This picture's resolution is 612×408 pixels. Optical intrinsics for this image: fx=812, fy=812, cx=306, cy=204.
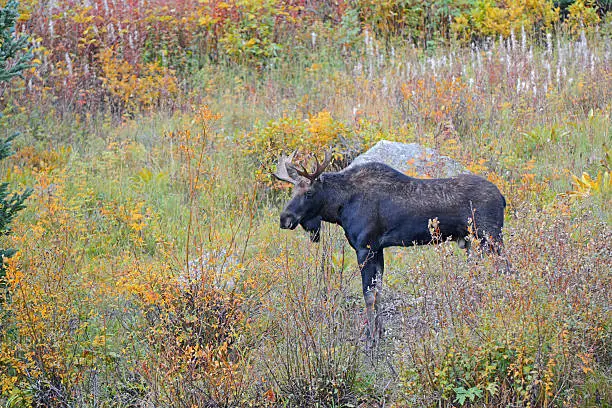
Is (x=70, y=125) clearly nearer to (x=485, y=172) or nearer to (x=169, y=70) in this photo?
(x=169, y=70)

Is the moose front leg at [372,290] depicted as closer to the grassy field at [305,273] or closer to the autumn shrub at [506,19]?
the grassy field at [305,273]

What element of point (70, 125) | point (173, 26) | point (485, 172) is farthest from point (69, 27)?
point (485, 172)

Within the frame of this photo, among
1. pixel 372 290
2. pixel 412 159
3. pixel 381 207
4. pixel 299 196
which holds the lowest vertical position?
pixel 372 290

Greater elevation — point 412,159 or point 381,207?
point 381,207

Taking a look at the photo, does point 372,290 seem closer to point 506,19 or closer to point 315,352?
point 315,352

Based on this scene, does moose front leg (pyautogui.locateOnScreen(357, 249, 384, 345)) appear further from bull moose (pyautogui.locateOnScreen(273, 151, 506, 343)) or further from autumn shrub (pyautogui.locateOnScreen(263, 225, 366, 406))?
autumn shrub (pyautogui.locateOnScreen(263, 225, 366, 406))

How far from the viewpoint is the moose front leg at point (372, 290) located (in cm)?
626

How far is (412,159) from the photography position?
28.8 ft

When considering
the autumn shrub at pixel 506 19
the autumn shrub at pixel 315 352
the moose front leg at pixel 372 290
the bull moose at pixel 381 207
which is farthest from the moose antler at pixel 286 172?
the autumn shrub at pixel 506 19

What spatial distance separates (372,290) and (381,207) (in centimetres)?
69

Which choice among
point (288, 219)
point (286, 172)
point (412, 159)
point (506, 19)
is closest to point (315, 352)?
point (288, 219)

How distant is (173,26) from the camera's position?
14398 millimetres

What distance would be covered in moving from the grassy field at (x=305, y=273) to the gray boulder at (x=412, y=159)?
Answer: 0.33 m

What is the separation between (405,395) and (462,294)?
2.42ft
